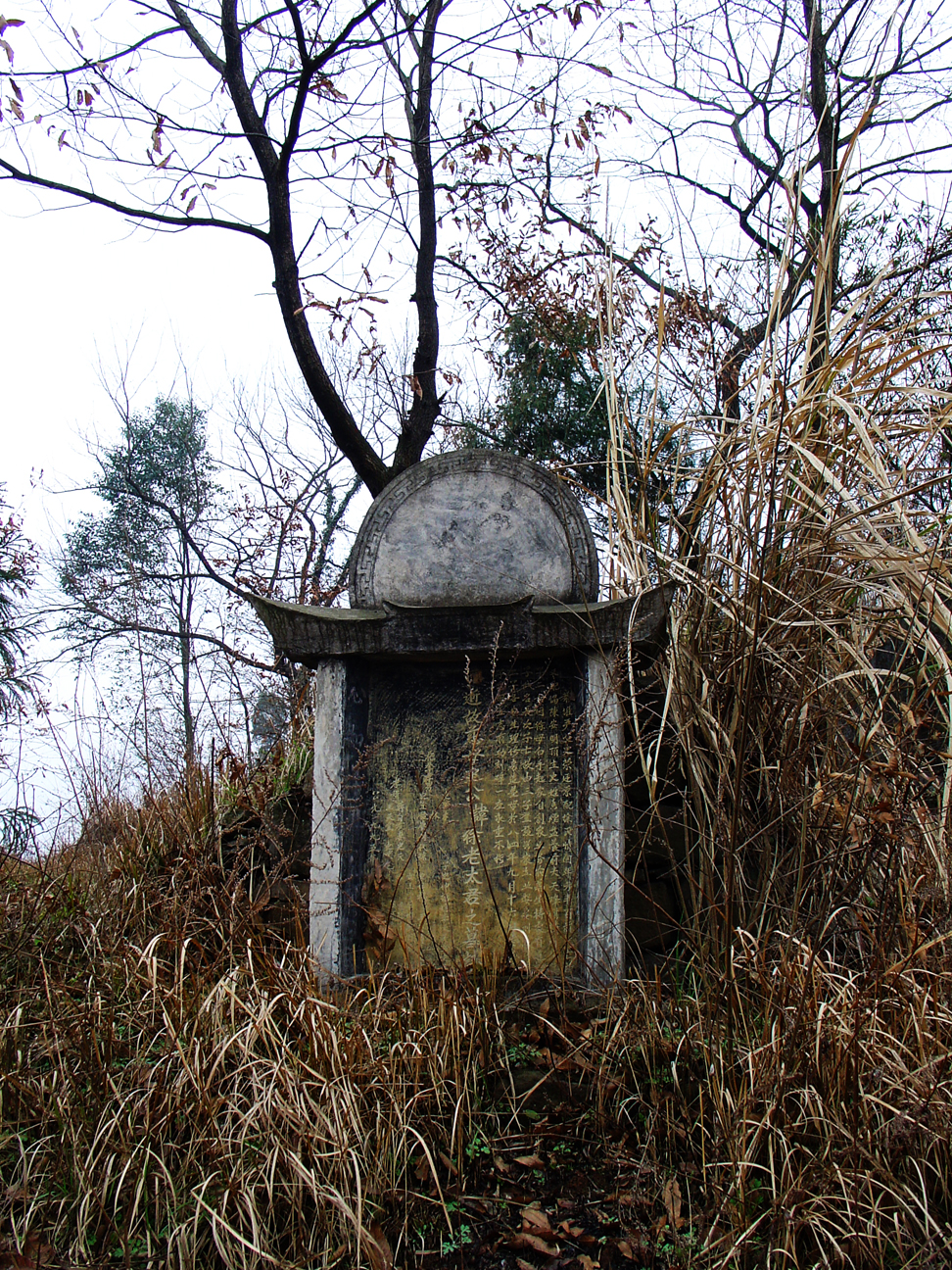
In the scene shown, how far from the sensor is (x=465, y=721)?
3.32 m

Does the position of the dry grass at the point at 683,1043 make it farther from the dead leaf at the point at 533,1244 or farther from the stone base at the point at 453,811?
the stone base at the point at 453,811

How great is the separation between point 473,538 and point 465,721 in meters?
0.72

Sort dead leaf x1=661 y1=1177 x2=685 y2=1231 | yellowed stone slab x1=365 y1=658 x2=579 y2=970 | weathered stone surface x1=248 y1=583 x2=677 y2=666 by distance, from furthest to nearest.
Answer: yellowed stone slab x1=365 y1=658 x2=579 y2=970, weathered stone surface x1=248 y1=583 x2=677 y2=666, dead leaf x1=661 y1=1177 x2=685 y2=1231

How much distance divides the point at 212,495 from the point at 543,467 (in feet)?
28.5

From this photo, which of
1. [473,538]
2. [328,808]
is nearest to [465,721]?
[328,808]

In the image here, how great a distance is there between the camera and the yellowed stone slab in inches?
125

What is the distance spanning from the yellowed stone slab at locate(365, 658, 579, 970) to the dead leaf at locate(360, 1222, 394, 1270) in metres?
1.19

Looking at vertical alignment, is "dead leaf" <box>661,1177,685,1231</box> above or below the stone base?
below

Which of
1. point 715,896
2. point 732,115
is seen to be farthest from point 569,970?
point 732,115

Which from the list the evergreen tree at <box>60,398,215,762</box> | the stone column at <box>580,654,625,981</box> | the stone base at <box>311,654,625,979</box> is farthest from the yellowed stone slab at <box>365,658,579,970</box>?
the evergreen tree at <box>60,398,215,762</box>

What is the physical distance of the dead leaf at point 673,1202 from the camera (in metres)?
1.94

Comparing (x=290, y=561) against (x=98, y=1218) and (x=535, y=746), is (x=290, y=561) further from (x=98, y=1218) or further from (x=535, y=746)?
(x=98, y=1218)

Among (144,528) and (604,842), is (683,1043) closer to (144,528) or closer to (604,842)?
(604,842)

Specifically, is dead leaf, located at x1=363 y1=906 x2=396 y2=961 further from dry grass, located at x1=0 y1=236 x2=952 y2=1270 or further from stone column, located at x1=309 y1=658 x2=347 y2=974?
dry grass, located at x1=0 y1=236 x2=952 y2=1270
